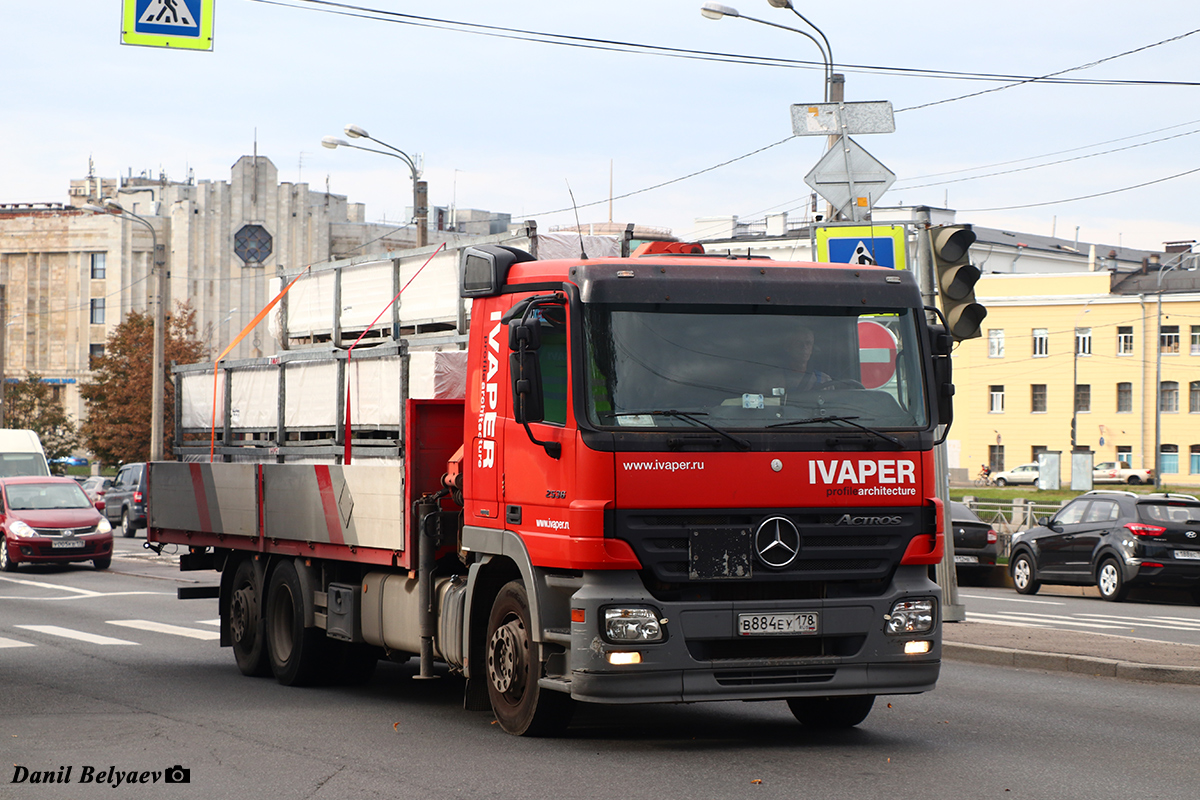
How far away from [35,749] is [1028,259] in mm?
95731

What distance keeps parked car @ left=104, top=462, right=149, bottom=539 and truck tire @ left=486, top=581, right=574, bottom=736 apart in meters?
33.4

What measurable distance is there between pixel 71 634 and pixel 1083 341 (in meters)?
74.3

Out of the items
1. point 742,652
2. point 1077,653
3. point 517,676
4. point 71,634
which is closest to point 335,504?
point 517,676

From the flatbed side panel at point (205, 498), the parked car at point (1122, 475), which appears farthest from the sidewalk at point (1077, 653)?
the parked car at point (1122, 475)

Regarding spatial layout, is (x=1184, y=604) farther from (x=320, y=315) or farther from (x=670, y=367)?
(x=670, y=367)

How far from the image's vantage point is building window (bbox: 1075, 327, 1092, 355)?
83.3 meters

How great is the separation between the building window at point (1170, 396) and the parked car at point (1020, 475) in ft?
24.6

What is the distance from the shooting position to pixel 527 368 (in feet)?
26.9

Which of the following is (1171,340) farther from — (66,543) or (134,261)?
(66,543)

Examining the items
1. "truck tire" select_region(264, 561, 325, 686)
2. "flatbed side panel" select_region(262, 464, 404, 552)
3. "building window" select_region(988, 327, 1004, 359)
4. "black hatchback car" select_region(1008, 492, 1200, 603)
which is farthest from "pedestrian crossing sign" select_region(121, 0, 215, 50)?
"building window" select_region(988, 327, 1004, 359)

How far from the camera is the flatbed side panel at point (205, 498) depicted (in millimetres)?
12602

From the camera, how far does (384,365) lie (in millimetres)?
10711

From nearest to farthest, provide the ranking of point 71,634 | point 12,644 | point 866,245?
point 866,245, point 12,644, point 71,634

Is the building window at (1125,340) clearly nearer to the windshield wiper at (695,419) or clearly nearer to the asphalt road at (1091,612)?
the asphalt road at (1091,612)
